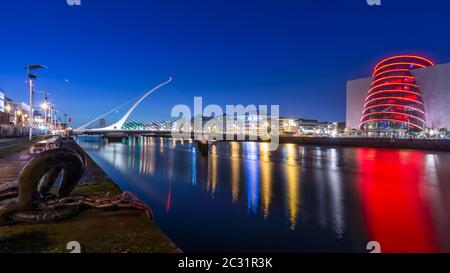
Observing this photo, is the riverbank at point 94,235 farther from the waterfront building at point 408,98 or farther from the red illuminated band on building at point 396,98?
the red illuminated band on building at point 396,98

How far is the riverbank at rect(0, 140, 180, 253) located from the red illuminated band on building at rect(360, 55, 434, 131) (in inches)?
4078

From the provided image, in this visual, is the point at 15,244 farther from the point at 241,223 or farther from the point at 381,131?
the point at 381,131

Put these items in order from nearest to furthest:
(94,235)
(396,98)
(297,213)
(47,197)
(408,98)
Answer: (94,235) < (47,197) < (297,213) < (396,98) < (408,98)

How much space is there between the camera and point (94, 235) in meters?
5.77

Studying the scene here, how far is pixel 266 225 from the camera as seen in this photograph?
31.5ft

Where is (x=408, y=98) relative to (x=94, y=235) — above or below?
above

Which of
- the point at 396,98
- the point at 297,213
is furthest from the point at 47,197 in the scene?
the point at 396,98

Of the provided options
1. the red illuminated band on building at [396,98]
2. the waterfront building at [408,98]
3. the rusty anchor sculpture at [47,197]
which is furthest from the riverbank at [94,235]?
the red illuminated band on building at [396,98]

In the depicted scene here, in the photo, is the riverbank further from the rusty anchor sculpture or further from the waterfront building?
the waterfront building

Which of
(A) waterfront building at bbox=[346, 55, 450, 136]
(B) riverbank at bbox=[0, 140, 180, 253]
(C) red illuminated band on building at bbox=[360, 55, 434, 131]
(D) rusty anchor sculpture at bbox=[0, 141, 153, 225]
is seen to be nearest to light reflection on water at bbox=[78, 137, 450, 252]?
(B) riverbank at bbox=[0, 140, 180, 253]

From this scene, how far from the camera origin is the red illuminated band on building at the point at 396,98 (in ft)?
322

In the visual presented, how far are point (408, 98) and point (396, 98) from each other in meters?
3.52

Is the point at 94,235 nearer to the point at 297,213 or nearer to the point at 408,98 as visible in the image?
the point at 297,213

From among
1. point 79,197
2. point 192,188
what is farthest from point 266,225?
point 192,188
